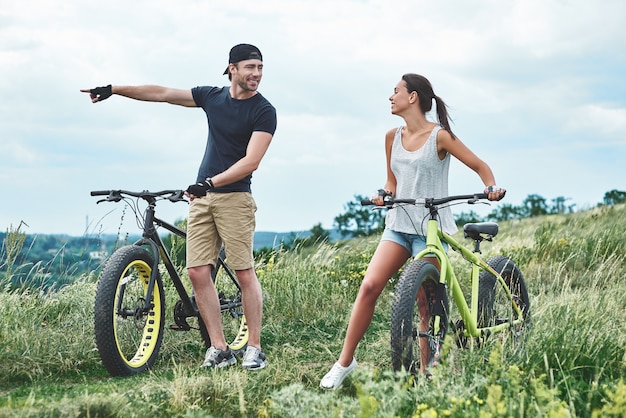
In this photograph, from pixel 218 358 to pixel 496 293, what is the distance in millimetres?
2092

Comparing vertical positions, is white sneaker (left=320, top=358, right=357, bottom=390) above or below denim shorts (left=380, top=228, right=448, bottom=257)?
below

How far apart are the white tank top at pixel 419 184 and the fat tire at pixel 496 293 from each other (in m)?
0.73

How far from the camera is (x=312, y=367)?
219 inches

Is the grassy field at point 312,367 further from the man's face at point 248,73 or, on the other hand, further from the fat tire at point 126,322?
the man's face at point 248,73

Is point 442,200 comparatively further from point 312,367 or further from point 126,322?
point 126,322

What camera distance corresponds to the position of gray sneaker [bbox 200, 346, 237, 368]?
5.70 meters

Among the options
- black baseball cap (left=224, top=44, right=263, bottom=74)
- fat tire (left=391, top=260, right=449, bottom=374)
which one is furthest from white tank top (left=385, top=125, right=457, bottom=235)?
black baseball cap (left=224, top=44, right=263, bottom=74)

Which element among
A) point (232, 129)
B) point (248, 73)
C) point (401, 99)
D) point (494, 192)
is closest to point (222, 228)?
point (232, 129)

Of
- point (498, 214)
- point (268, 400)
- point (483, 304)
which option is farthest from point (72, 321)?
A: point (498, 214)

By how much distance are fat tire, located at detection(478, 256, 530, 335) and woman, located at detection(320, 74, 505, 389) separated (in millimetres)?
728

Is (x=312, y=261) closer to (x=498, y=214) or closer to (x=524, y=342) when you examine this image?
(x=524, y=342)

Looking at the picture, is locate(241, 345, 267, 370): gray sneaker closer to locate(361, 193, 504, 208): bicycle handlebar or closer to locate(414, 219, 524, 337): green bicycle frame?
locate(414, 219, 524, 337): green bicycle frame

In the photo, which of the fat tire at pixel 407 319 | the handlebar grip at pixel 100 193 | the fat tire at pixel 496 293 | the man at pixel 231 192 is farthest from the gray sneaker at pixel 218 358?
the fat tire at pixel 496 293

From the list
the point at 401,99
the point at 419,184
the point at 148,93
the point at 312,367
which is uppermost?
the point at 148,93
